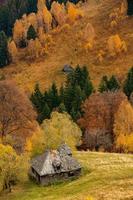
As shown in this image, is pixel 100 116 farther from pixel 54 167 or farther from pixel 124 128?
pixel 54 167

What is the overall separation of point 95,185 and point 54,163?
10286 millimetres

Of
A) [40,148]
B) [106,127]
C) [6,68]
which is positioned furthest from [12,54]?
[40,148]

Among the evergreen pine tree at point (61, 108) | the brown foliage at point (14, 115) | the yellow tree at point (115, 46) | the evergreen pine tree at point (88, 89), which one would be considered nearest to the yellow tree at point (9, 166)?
the brown foliage at point (14, 115)

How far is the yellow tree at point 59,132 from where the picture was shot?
83500 mm

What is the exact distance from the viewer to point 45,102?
132 meters

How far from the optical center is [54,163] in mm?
76125

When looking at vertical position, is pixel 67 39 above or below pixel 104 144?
above

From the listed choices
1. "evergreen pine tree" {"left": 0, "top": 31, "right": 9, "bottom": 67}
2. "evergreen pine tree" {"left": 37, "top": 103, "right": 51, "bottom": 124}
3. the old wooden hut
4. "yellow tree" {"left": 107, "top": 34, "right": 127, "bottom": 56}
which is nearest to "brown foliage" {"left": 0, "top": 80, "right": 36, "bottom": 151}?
"evergreen pine tree" {"left": 37, "top": 103, "right": 51, "bottom": 124}

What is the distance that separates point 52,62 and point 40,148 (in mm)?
101486

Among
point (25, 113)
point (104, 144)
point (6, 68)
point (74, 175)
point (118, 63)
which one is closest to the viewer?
point (74, 175)

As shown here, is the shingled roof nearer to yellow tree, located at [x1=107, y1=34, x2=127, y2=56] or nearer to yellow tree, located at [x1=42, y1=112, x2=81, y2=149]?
yellow tree, located at [x1=42, y1=112, x2=81, y2=149]

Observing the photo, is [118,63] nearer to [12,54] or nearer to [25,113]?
[12,54]

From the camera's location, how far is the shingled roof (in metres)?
75.6

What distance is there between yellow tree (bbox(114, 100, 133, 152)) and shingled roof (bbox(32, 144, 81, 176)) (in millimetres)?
25756
